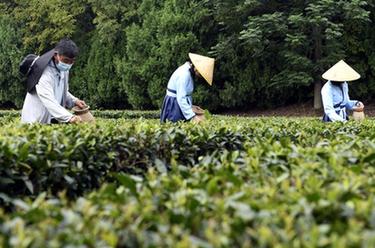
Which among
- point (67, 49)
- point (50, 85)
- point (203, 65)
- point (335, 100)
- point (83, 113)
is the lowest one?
point (335, 100)

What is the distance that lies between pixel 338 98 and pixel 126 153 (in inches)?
138

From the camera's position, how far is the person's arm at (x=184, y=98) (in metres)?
5.68

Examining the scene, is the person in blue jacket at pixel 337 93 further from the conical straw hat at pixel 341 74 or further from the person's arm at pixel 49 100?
the person's arm at pixel 49 100

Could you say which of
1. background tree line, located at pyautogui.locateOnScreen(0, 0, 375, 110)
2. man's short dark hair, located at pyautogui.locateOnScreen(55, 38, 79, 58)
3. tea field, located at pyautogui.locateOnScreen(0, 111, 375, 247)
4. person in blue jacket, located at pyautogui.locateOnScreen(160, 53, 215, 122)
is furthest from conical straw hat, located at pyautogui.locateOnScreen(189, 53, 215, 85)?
background tree line, located at pyautogui.locateOnScreen(0, 0, 375, 110)

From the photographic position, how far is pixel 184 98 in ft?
18.6

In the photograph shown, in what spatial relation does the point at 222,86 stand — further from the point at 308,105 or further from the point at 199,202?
the point at 199,202

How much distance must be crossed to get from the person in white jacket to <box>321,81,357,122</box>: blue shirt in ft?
9.46

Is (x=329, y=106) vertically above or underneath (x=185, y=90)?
underneath

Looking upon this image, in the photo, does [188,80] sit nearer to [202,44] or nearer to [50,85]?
[50,85]

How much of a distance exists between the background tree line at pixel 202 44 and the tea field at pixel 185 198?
447 inches

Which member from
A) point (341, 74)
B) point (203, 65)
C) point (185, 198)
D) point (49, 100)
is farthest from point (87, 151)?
point (341, 74)

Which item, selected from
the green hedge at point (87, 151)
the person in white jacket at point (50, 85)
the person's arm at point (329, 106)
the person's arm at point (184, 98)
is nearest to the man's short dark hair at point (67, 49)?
the person in white jacket at point (50, 85)

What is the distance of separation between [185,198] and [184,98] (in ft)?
12.3

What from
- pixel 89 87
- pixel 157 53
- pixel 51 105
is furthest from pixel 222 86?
pixel 51 105
